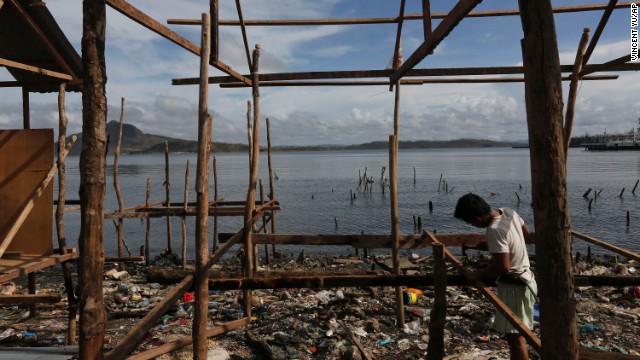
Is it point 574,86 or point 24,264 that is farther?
point 574,86

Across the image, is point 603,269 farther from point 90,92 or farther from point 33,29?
point 33,29

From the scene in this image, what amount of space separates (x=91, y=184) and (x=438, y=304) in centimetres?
383

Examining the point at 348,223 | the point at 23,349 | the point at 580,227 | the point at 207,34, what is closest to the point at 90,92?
the point at 207,34

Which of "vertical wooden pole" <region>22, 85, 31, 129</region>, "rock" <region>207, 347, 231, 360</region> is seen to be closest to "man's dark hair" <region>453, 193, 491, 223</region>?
"rock" <region>207, 347, 231, 360</region>

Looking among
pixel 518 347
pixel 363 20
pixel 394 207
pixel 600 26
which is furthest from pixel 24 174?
pixel 600 26

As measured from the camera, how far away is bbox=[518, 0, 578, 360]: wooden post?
2.64 metres

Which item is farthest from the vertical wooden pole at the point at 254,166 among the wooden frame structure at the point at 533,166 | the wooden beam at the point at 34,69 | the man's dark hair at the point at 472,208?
the man's dark hair at the point at 472,208

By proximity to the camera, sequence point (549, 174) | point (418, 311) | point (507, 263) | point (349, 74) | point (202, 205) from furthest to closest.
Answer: point (418, 311), point (349, 74), point (202, 205), point (507, 263), point (549, 174)

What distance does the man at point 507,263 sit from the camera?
13.3 feet

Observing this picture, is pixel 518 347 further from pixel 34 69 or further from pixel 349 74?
pixel 34 69

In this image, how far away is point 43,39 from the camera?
22.0 ft

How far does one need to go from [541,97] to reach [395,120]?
204 inches

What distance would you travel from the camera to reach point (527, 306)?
4316mm

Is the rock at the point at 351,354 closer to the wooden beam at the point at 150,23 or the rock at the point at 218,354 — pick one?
the rock at the point at 218,354
